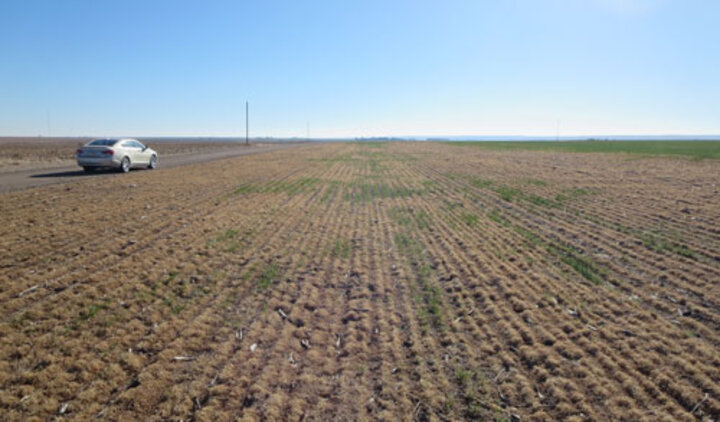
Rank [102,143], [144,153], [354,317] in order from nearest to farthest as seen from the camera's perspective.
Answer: [354,317], [102,143], [144,153]

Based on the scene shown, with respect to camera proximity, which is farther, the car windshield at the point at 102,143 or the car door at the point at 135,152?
the car door at the point at 135,152

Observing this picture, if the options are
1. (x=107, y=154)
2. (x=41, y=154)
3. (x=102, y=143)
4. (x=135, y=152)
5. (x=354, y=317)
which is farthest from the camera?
(x=41, y=154)

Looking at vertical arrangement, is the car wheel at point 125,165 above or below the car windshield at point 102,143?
below

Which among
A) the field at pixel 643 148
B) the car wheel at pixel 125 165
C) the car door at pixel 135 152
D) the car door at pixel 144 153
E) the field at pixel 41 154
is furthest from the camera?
the field at pixel 643 148

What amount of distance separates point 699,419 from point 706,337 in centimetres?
163

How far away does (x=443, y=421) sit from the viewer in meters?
2.96

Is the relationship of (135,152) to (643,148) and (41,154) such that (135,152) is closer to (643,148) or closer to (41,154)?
(41,154)

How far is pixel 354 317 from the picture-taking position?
4660 mm

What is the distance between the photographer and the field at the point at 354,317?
3.16m

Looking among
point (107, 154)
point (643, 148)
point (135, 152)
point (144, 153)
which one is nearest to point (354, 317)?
point (107, 154)

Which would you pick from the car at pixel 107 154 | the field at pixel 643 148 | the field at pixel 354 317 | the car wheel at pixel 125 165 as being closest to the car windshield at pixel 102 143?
the car at pixel 107 154

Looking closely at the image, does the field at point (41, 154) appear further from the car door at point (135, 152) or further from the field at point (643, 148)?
the field at point (643, 148)

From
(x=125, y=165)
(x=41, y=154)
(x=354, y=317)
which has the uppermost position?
(x=41, y=154)

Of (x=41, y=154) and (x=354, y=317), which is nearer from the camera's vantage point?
(x=354, y=317)
